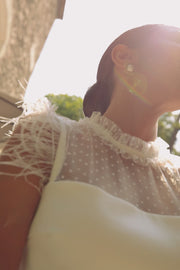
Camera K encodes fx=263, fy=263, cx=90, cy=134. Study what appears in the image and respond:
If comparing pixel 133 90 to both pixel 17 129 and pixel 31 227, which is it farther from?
pixel 31 227

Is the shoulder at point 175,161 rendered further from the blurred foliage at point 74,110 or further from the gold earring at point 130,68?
the blurred foliage at point 74,110

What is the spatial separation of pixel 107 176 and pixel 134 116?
0.35m

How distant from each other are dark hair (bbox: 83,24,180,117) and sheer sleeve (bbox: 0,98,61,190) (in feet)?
1.37

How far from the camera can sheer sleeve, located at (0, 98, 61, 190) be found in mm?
878

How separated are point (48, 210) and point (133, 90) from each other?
0.66m

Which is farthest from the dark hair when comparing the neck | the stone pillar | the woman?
the stone pillar

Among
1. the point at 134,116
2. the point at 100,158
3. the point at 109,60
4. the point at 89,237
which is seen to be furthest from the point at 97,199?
the point at 109,60

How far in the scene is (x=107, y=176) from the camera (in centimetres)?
101

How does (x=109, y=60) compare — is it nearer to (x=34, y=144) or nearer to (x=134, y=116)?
(x=134, y=116)

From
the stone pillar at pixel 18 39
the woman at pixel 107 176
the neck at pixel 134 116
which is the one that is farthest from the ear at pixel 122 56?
the stone pillar at pixel 18 39

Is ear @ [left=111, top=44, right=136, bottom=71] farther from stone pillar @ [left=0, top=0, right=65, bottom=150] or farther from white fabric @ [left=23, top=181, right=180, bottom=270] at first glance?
stone pillar @ [left=0, top=0, right=65, bottom=150]

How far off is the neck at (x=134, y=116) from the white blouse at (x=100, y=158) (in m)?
0.04

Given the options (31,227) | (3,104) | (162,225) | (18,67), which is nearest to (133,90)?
(162,225)

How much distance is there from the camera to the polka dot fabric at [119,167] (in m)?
0.97
